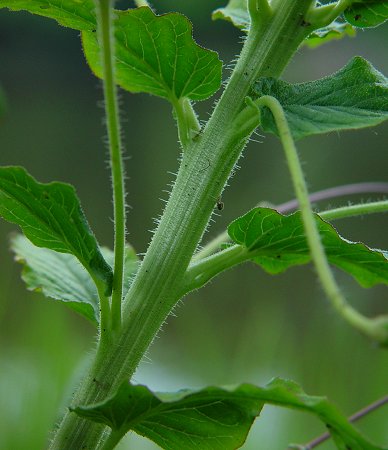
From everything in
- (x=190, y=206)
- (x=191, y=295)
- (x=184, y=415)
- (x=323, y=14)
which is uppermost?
(x=191, y=295)

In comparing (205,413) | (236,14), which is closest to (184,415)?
(205,413)

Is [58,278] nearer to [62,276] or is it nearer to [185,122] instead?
[62,276]

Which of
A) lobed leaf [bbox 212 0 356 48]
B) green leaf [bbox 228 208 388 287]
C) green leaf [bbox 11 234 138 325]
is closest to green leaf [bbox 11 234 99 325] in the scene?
green leaf [bbox 11 234 138 325]

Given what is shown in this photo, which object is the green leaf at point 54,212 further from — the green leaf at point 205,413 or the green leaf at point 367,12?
the green leaf at point 367,12

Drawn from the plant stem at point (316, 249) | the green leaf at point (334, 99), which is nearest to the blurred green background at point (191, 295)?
the plant stem at point (316, 249)

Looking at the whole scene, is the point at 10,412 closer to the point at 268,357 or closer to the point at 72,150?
the point at 268,357
